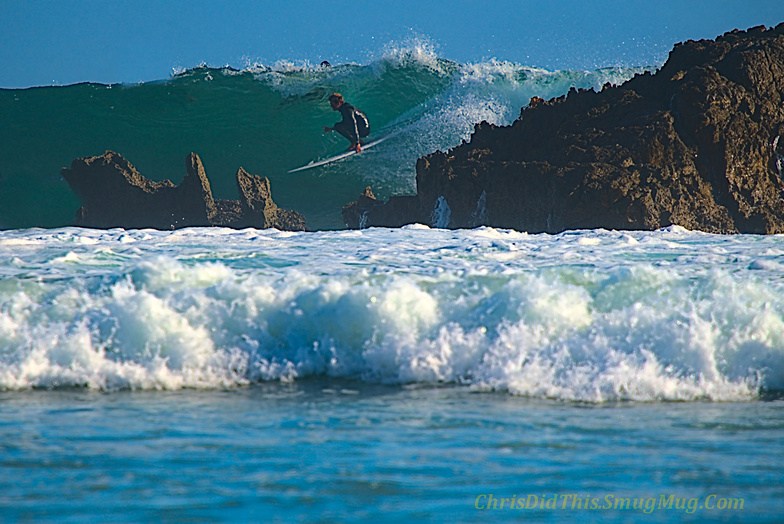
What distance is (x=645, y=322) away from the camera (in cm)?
352

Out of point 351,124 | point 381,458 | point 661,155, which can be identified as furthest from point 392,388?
point 351,124

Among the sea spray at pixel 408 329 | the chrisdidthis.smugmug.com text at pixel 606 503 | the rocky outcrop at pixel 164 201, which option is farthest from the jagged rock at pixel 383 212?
the chrisdidthis.smugmug.com text at pixel 606 503

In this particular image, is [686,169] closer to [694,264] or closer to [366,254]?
[694,264]

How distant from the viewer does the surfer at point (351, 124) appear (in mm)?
17875

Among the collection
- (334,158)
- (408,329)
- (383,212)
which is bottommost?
(408,329)

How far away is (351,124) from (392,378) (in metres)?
15.1

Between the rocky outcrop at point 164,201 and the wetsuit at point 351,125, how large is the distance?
3574 millimetres

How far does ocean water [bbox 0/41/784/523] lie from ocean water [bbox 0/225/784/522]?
0.5 inches

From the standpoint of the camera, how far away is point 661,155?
363 inches

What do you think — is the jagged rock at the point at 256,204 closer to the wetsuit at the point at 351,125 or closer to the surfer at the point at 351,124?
the surfer at the point at 351,124

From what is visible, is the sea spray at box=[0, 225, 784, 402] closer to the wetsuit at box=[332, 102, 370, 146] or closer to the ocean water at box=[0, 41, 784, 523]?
the ocean water at box=[0, 41, 784, 523]

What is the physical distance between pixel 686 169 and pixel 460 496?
8.37m

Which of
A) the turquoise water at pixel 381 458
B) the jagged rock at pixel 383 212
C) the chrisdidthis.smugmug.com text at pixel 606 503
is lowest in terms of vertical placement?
the chrisdidthis.smugmug.com text at pixel 606 503

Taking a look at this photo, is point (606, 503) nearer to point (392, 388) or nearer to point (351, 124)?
point (392, 388)
